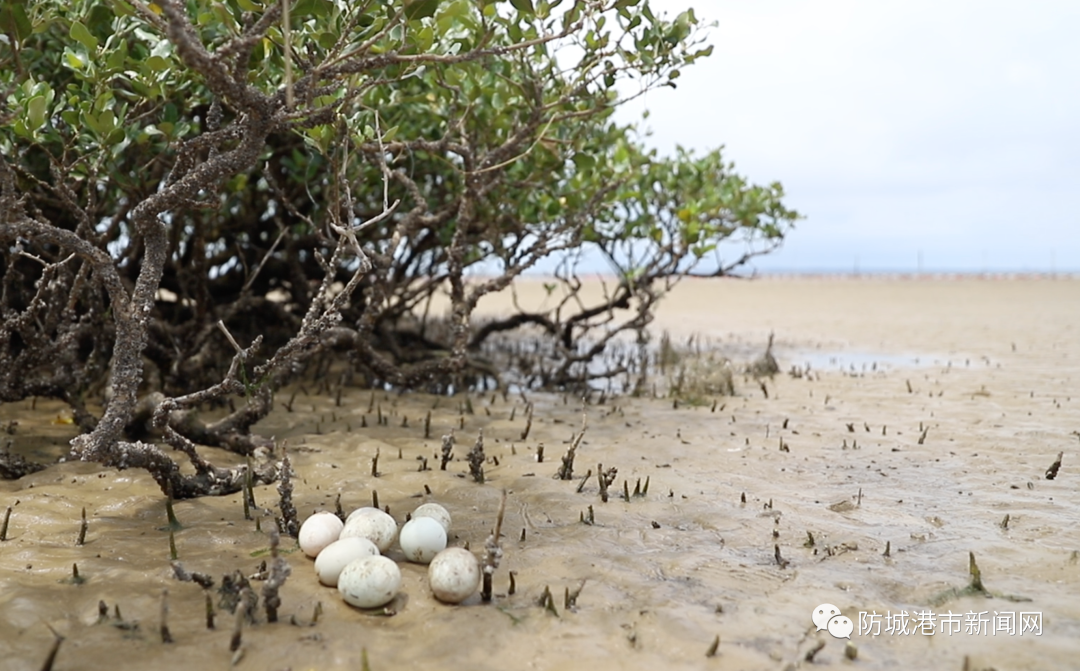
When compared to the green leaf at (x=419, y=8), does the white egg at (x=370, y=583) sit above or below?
below

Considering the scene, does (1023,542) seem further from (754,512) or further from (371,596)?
(371,596)

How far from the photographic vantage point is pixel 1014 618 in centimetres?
214

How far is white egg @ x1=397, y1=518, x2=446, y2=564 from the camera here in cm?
248

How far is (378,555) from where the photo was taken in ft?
7.71

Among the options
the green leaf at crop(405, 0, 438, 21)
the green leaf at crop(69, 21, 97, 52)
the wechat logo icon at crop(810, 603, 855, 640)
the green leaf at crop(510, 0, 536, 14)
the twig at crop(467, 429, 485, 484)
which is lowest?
the wechat logo icon at crop(810, 603, 855, 640)

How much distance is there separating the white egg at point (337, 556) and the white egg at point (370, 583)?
9 cm

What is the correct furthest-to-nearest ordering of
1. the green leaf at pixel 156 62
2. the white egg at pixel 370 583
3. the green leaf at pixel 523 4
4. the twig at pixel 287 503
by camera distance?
the green leaf at pixel 523 4, the green leaf at pixel 156 62, the twig at pixel 287 503, the white egg at pixel 370 583

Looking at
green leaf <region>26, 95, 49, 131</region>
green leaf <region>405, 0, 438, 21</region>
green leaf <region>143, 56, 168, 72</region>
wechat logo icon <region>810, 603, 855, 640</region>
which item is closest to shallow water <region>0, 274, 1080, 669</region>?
wechat logo icon <region>810, 603, 855, 640</region>

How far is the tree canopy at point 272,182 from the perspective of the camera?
264 cm

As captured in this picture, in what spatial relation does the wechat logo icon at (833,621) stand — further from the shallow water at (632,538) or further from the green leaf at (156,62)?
the green leaf at (156,62)

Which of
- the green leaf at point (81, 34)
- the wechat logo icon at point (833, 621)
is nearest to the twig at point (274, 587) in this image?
the wechat logo icon at point (833, 621)

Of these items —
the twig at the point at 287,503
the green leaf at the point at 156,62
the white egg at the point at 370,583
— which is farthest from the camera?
the green leaf at the point at 156,62

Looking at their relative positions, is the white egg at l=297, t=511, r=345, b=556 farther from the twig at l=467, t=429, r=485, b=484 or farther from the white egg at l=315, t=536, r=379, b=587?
the twig at l=467, t=429, r=485, b=484

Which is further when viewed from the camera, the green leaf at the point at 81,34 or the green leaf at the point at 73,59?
the green leaf at the point at 73,59
